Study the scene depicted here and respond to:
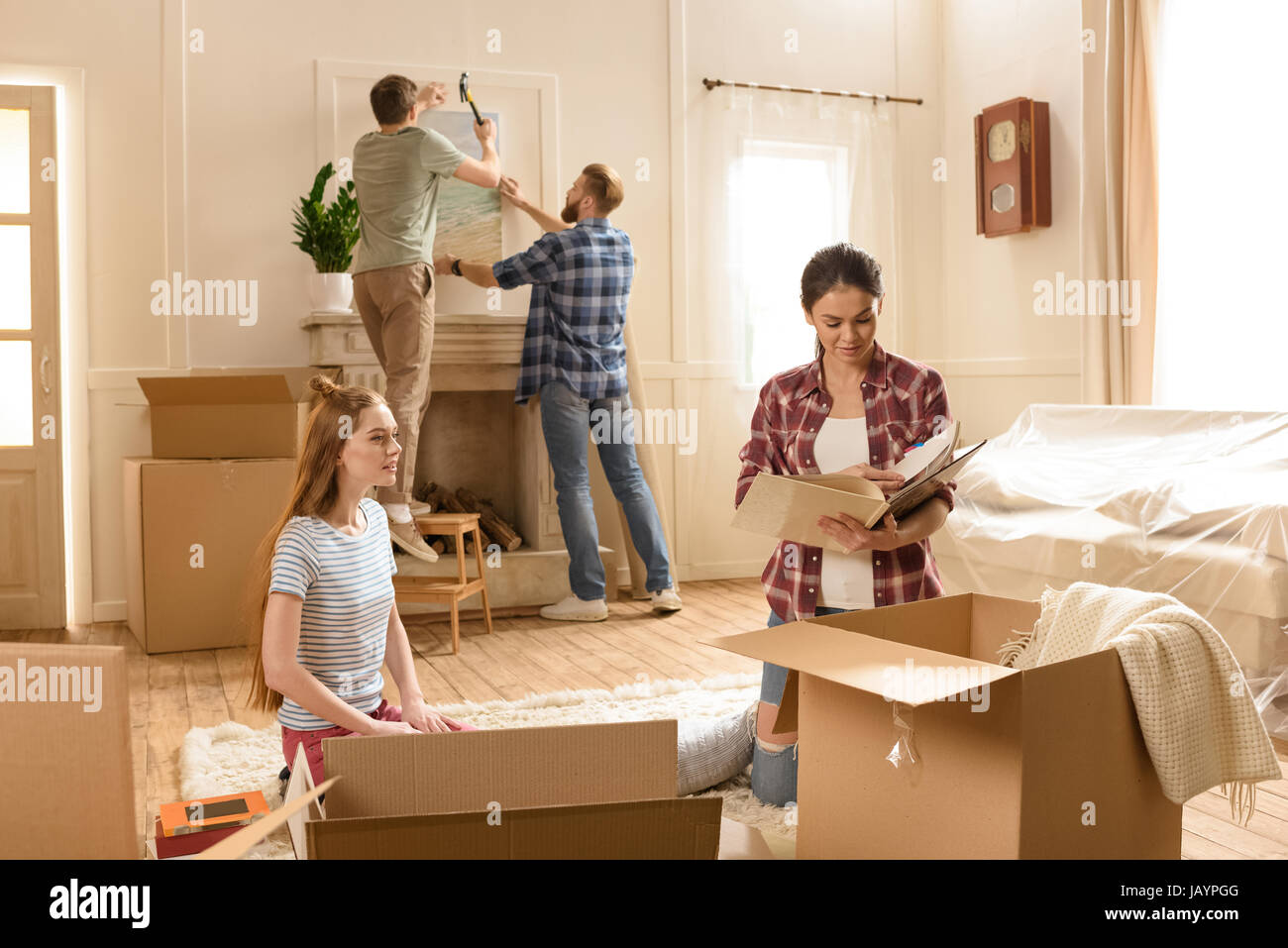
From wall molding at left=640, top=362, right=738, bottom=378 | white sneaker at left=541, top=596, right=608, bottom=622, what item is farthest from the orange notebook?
wall molding at left=640, top=362, right=738, bottom=378

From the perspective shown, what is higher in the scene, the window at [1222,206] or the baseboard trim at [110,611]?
the window at [1222,206]

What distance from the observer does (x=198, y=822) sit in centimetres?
202

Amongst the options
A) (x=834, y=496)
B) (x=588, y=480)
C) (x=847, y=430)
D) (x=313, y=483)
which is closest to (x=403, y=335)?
(x=588, y=480)

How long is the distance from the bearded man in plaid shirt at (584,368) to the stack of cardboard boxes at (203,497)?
986 millimetres

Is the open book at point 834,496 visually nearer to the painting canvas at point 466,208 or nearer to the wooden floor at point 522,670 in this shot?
the wooden floor at point 522,670

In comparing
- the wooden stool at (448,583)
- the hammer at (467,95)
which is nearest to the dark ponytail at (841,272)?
the wooden stool at (448,583)

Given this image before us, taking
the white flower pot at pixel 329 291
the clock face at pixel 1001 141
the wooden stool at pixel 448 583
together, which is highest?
the clock face at pixel 1001 141

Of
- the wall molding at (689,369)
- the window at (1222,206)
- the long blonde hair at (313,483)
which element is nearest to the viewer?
the long blonde hair at (313,483)

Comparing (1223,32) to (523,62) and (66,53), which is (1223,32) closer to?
(523,62)

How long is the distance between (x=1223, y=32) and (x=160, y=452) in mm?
4255

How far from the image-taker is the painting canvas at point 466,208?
197 inches

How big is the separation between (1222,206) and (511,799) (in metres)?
4.22
